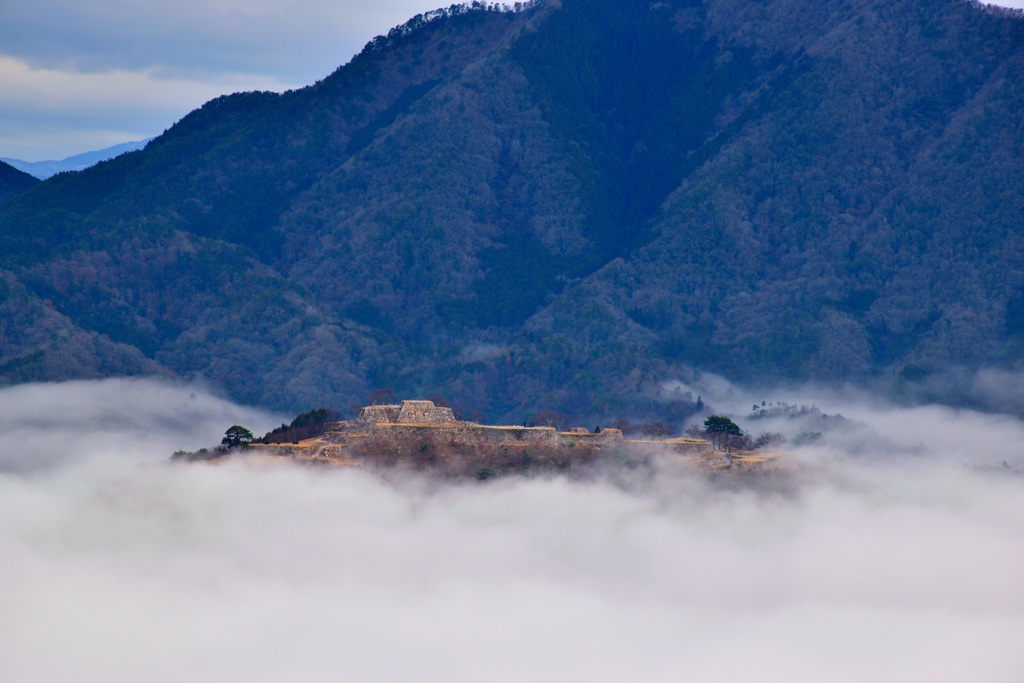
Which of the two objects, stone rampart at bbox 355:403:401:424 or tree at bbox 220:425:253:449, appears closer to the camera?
stone rampart at bbox 355:403:401:424

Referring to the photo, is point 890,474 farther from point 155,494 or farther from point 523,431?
point 155,494

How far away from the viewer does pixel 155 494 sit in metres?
128

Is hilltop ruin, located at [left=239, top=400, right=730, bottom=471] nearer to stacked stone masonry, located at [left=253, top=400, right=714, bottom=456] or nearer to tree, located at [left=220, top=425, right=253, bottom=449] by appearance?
stacked stone masonry, located at [left=253, top=400, right=714, bottom=456]

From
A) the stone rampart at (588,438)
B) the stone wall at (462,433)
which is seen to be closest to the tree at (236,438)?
the stone wall at (462,433)

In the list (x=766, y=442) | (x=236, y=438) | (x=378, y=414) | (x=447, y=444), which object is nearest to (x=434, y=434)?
(x=447, y=444)

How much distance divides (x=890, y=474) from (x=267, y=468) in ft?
271

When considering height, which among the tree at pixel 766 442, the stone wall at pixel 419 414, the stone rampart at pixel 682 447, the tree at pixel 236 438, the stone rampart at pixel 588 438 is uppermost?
the stone wall at pixel 419 414

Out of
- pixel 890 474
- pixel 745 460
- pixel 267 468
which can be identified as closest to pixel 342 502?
pixel 267 468

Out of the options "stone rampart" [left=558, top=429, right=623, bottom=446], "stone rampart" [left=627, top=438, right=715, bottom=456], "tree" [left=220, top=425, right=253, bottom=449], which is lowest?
"stone rampart" [left=627, top=438, right=715, bottom=456]

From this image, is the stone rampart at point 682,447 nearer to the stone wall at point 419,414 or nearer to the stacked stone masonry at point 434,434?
the stacked stone masonry at point 434,434

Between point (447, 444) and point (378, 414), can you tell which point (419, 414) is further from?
point (378, 414)

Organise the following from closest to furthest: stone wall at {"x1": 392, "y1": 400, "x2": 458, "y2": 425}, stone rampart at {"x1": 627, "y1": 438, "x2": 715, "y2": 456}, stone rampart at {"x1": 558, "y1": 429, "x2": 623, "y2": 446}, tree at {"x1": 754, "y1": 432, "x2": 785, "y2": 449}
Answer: stone wall at {"x1": 392, "y1": 400, "x2": 458, "y2": 425} → stone rampart at {"x1": 558, "y1": 429, "x2": 623, "y2": 446} → stone rampart at {"x1": 627, "y1": 438, "x2": 715, "y2": 456} → tree at {"x1": 754, "y1": 432, "x2": 785, "y2": 449}

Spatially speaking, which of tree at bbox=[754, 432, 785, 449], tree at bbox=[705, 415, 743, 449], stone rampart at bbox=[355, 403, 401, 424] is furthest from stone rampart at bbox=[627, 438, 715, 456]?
stone rampart at bbox=[355, 403, 401, 424]

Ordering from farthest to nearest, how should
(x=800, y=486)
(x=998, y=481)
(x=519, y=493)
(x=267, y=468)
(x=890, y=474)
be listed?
(x=998, y=481) → (x=890, y=474) → (x=800, y=486) → (x=519, y=493) → (x=267, y=468)
